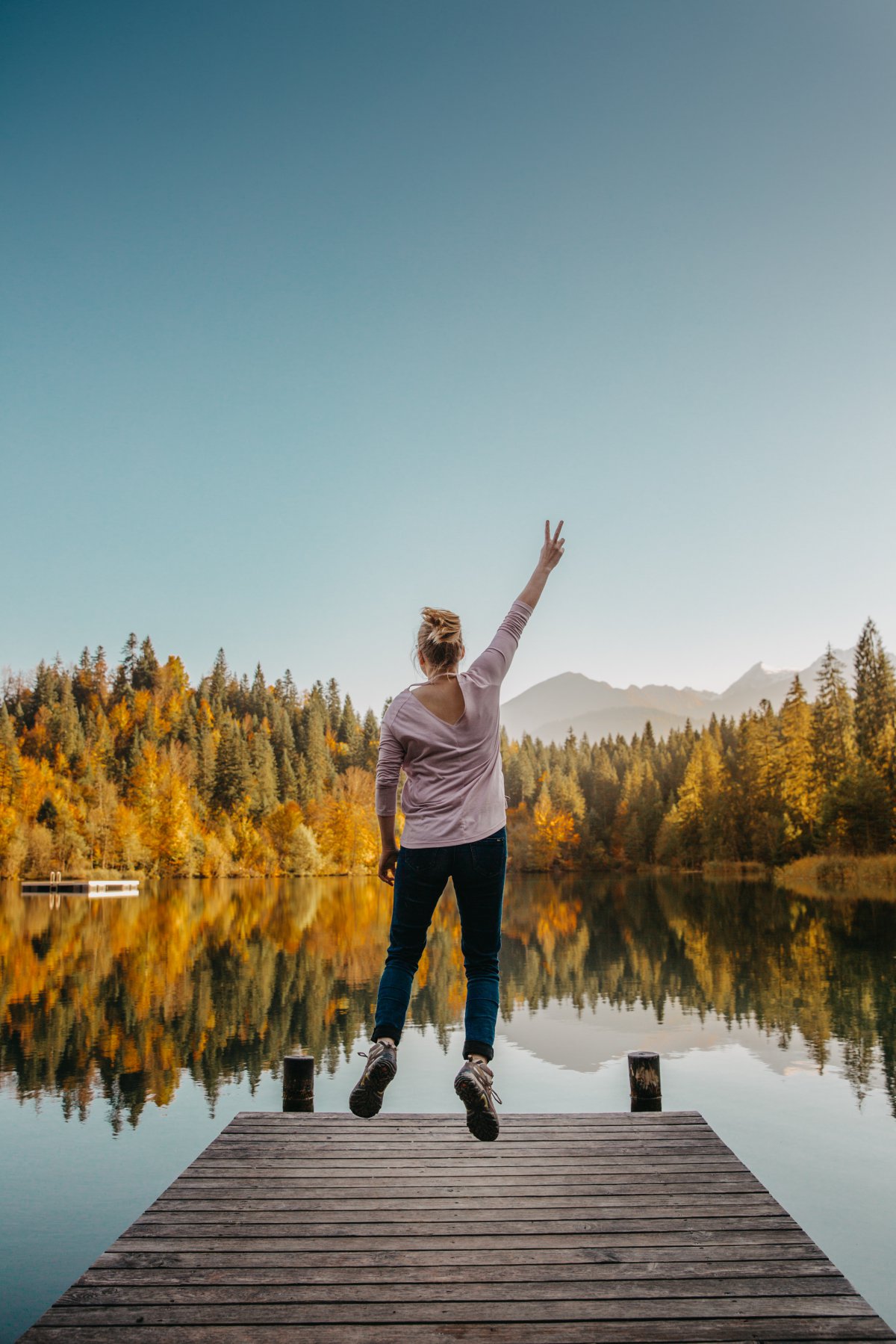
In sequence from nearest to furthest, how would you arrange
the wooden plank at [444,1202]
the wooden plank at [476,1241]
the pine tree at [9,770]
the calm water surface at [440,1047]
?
the wooden plank at [476,1241]
the wooden plank at [444,1202]
the calm water surface at [440,1047]
the pine tree at [9,770]

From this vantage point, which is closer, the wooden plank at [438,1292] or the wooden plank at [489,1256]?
the wooden plank at [438,1292]

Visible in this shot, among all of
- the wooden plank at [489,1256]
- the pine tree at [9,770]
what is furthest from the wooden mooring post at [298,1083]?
the pine tree at [9,770]

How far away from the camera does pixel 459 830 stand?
469 cm


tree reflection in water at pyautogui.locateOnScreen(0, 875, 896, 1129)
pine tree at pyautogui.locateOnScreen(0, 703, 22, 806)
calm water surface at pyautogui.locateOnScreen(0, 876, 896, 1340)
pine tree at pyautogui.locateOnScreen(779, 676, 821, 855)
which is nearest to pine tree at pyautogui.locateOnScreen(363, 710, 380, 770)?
pine tree at pyautogui.locateOnScreen(0, 703, 22, 806)

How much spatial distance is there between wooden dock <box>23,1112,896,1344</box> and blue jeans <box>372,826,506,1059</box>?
0.83 m

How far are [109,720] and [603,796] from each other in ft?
184

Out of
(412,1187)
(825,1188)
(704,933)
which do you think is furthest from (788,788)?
(412,1187)

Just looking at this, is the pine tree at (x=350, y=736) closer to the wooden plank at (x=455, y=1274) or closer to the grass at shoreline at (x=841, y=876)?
the grass at shoreline at (x=841, y=876)

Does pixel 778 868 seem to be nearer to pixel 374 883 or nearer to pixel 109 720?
pixel 374 883

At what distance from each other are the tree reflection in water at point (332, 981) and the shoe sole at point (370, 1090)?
28.7 feet

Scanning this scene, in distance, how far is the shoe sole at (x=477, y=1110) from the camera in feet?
14.0

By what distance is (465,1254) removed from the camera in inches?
163

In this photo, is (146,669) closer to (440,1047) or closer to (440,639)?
(440,1047)

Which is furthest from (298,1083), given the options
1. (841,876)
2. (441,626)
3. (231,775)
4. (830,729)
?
(231,775)
